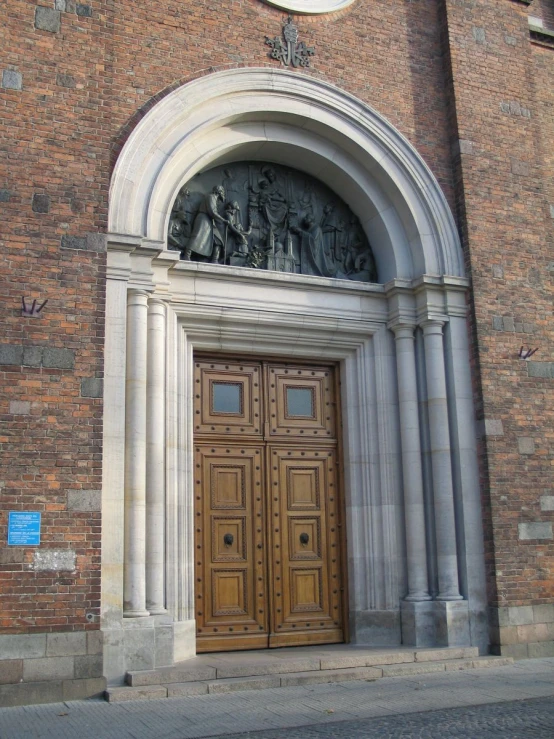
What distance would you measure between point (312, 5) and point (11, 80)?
4.05 meters

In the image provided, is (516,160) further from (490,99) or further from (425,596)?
(425,596)

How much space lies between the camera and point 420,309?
1019 cm

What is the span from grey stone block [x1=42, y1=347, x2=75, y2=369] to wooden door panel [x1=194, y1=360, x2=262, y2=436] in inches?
77.8

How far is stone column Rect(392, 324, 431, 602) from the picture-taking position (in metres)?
9.57

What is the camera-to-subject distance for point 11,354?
7648 mm

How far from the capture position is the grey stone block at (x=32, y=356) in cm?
768

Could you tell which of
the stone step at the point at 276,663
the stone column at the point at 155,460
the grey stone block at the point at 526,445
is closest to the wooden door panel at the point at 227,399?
the stone column at the point at 155,460

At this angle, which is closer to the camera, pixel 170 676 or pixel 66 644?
pixel 66 644

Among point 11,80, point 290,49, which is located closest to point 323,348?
point 290,49

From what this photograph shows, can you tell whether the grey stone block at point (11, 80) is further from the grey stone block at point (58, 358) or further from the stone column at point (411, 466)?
the stone column at point (411, 466)

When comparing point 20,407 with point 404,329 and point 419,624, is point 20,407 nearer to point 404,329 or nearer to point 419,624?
point 404,329

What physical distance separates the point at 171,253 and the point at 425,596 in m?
4.77

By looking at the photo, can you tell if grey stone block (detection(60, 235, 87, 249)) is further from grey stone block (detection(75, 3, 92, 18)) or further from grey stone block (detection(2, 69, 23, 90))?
grey stone block (detection(75, 3, 92, 18))

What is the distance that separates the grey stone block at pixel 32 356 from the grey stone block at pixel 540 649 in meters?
6.17
